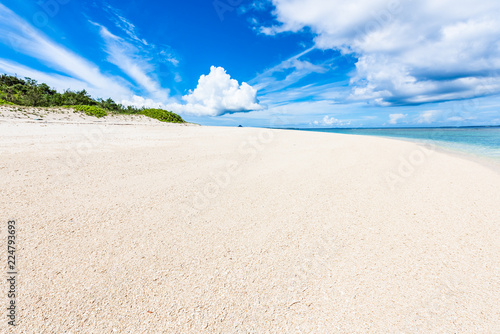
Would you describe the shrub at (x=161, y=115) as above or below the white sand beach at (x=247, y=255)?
above

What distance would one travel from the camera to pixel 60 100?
1049 inches

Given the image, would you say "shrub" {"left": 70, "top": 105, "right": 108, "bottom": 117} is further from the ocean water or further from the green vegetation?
the ocean water

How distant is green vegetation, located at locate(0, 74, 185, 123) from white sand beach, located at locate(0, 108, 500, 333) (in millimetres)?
23963

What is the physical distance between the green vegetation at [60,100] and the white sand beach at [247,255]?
2396 cm

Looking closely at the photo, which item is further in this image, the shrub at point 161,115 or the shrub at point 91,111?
the shrub at point 161,115

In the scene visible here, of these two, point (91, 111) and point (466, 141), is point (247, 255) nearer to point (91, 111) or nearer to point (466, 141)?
point (91, 111)

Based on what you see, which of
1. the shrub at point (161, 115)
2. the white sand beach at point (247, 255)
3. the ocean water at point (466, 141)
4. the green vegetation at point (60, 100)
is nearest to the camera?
the white sand beach at point (247, 255)

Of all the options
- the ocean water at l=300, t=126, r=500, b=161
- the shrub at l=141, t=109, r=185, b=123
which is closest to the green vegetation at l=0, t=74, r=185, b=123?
the shrub at l=141, t=109, r=185, b=123

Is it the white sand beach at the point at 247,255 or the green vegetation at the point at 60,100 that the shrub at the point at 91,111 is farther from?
the white sand beach at the point at 247,255

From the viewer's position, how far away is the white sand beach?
203 centimetres

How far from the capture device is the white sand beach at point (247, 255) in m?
2.03

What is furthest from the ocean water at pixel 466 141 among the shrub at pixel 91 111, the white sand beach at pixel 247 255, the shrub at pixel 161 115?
the shrub at pixel 161 115

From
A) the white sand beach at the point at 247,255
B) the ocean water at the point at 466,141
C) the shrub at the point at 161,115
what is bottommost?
the ocean water at the point at 466,141

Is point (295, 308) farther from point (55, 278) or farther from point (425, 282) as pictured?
point (55, 278)
